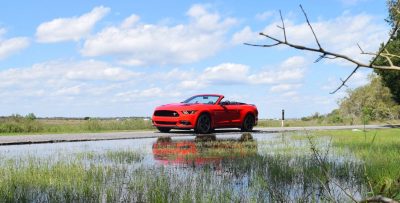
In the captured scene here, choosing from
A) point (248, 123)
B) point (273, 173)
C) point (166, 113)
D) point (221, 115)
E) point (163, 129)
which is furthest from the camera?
point (248, 123)

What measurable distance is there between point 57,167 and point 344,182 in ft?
14.4

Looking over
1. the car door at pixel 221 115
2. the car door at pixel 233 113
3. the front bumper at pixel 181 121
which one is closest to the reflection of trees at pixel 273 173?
the front bumper at pixel 181 121

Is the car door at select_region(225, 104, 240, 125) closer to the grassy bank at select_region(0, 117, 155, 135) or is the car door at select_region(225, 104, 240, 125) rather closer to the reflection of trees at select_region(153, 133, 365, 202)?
the grassy bank at select_region(0, 117, 155, 135)

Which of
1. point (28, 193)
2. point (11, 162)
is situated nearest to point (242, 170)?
point (28, 193)

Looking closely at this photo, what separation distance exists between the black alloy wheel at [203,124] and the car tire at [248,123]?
2.35 metres

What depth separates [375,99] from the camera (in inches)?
2069

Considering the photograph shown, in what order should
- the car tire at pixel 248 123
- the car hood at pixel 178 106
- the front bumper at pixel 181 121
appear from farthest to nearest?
the car tire at pixel 248 123, the car hood at pixel 178 106, the front bumper at pixel 181 121

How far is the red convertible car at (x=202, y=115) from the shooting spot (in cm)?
1934

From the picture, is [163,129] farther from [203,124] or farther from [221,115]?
[221,115]

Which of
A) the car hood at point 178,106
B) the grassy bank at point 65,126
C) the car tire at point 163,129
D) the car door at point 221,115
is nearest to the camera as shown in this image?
the car hood at point 178,106

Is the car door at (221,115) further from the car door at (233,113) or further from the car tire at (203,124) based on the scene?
the car tire at (203,124)

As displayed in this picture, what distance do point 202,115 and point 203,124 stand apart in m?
0.38

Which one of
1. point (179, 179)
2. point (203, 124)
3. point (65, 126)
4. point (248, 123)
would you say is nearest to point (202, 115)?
point (203, 124)

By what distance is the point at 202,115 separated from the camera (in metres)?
19.8
